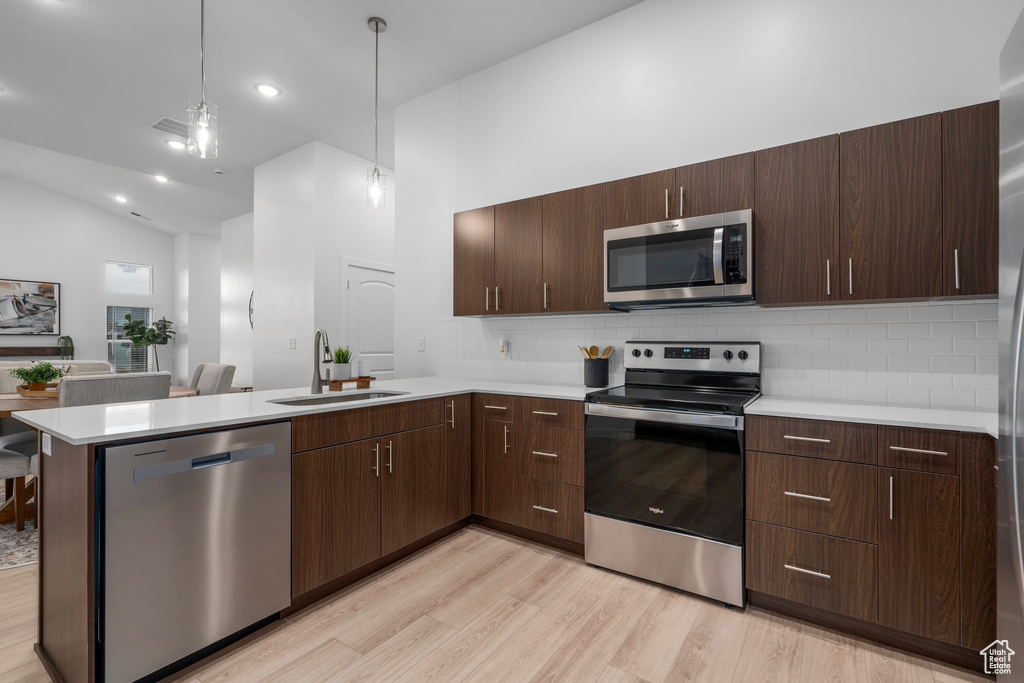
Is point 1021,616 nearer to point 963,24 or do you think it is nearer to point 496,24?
point 963,24

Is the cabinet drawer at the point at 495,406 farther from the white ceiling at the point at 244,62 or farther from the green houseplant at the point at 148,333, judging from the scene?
the green houseplant at the point at 148,333

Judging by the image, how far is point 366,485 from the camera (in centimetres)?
228

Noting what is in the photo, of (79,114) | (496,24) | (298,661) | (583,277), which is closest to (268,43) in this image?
(496,24)

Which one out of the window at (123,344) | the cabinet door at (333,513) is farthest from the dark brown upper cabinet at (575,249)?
the window at (123,344)

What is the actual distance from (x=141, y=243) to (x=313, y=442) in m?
9.03

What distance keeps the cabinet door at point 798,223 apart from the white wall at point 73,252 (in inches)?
386

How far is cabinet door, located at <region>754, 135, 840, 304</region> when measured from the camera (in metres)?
2.10

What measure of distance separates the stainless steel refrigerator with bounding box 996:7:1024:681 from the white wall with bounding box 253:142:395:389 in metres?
4.61

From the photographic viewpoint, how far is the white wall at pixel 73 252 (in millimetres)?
7125

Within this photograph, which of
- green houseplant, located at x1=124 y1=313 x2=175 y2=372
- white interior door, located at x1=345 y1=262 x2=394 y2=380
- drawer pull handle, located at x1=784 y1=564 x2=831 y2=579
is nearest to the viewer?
drawer pull handle, located at x1=784 y1=564 x2=831 y2=579

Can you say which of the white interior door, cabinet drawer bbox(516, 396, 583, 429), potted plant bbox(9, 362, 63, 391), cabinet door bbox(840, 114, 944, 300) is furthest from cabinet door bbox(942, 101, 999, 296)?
potted plant bbox(9, 362, 63, 391)

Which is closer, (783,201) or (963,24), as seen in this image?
(963,24)

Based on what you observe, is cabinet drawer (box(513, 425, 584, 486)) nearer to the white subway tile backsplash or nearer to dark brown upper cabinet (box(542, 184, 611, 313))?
the white subway tile backsplash

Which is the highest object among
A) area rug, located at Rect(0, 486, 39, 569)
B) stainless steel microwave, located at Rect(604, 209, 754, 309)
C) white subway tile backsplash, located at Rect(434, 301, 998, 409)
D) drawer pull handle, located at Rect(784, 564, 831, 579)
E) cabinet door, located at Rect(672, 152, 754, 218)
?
cabinet door, located at Rect(672, 152, 754, 218)
